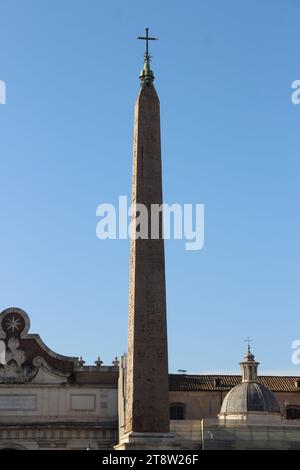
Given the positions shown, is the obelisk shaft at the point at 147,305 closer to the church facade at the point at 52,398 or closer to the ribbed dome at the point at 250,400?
the church facade at the point at 52,398

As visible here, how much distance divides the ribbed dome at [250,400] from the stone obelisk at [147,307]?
2527cm

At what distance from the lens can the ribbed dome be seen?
179 feet

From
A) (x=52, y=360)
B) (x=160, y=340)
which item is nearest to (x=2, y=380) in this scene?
(x=52, y=360)

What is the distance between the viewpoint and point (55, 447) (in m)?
52.4

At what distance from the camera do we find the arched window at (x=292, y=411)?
60.2 metres

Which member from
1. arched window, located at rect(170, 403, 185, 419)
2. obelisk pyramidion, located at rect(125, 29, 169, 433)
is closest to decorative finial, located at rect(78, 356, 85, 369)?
arched window, located at rect(170, 403, 185, 419)

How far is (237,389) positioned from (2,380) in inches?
517

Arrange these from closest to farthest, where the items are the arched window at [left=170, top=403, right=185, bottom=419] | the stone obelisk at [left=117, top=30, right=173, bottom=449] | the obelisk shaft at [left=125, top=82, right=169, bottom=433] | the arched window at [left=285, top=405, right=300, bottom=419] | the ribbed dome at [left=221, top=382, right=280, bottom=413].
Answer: the stone obelisk at [left=117, top=30, right=173, bottom=449] → the obelisk shaft at [left=125, top=82, right=169, bottom=433] → the ribbed dome at [left=221, top=382, right=280, bottom=413] → the arched window at [left=170, top=403, right=185, bottom=419] → the arched window at [left=285, top=405, right=300, bottom=419]

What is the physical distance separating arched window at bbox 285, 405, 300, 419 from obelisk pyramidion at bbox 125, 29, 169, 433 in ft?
103

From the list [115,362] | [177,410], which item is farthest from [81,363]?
[177,410]

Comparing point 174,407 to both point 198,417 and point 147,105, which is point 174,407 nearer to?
point 198,417

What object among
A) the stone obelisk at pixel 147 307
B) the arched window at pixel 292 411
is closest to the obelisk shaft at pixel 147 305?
the stone obelisk at pixel 147 307

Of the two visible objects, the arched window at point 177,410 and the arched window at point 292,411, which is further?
the arched window at point 292,411

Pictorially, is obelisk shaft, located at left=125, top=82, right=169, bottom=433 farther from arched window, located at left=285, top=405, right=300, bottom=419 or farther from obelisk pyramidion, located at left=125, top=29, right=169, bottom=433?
arched window, located at left=285, top=405, right=300, bottom=419
